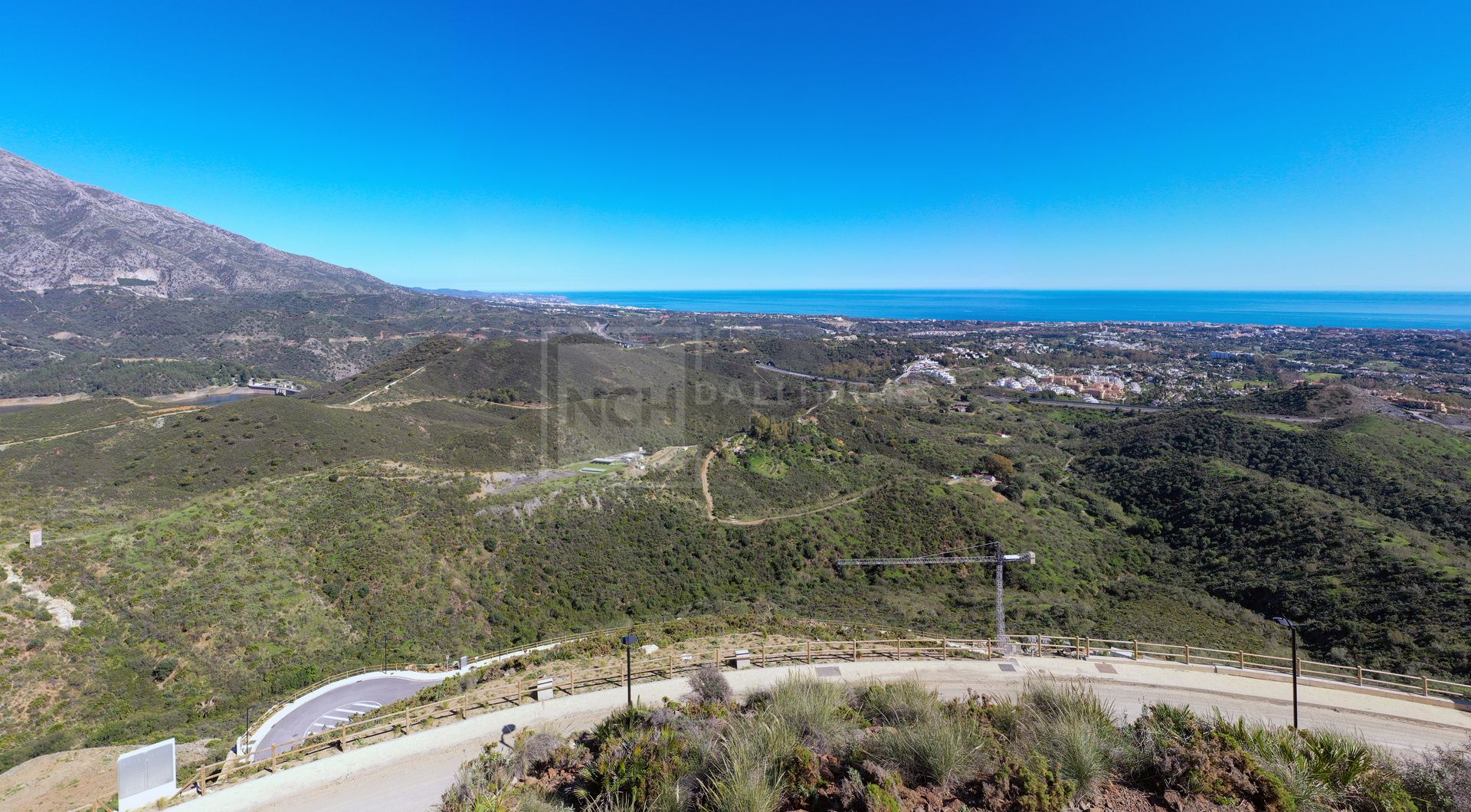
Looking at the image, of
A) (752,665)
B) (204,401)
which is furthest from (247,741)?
(204,401)

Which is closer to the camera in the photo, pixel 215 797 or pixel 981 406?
pixel 215 797

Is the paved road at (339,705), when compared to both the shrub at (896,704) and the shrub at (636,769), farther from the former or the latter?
the shrub at (896,704)

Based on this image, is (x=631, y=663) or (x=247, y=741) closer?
(x=247, y=741)

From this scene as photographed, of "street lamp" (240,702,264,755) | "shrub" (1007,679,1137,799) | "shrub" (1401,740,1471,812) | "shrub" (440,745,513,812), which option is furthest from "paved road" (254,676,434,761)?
"shrub" (1401,740,1471,812)

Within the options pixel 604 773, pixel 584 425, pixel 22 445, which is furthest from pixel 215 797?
pixel 22 445

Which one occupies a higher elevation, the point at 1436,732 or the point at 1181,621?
the point at 1436,732

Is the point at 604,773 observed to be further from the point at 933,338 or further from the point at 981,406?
the point at 933,338

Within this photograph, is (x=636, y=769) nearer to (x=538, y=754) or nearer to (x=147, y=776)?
(x=538, y=754)

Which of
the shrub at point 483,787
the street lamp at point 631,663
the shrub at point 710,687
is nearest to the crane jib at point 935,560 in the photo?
the street lamp at point 631,663
